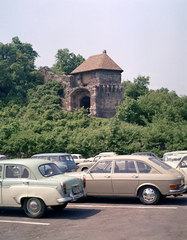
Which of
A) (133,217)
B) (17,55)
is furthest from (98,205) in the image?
(17,55)

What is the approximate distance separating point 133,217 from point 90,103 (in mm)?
54130

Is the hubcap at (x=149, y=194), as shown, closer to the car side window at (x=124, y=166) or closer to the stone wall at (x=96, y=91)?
the car side window at (x=124, y=166)

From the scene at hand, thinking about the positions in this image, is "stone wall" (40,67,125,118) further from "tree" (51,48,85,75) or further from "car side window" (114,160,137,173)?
"car side window" (114,160,137,173)

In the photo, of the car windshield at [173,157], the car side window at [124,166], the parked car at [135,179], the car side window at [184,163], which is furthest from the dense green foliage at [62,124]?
the car side window at [124,166]

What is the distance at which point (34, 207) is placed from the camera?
25.6 ft

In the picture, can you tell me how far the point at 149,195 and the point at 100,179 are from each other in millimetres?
1632

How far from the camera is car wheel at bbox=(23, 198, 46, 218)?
7.72m

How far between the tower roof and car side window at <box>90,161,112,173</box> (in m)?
53.4

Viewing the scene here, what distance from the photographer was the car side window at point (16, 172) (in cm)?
809

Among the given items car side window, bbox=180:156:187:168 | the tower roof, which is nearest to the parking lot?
car side window, bbox=180:156:187:168

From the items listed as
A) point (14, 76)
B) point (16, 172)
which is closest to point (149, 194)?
point (16, 172)

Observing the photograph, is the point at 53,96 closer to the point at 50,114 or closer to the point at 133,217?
the point at 50,114

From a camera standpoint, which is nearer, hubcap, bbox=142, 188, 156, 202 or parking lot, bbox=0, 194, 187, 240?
parking lot, bbox=0, 194, 187, 240

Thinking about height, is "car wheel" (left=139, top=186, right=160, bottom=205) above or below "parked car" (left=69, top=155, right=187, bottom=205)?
below
